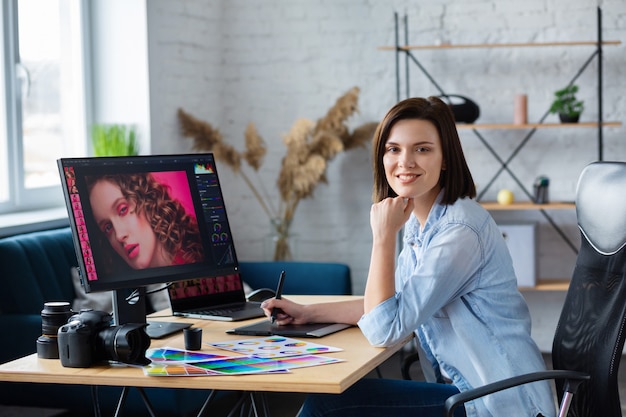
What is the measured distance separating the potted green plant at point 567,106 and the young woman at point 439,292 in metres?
2.62

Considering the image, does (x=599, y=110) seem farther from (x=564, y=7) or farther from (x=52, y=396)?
(x=52, y=396)

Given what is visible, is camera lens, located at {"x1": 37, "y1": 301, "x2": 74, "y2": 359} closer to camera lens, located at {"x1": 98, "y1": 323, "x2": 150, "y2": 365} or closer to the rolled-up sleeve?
camera lens, located at {"x1": 98, "y1": 323, "x2": 150, "y2": 365}

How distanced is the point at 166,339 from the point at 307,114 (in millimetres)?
3188

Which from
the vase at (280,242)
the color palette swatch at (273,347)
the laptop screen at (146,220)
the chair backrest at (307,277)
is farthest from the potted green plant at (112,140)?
the color palette swatch at (273,347)

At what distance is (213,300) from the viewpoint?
2.90 metres

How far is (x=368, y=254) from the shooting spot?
18.0ft

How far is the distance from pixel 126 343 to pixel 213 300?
816mm

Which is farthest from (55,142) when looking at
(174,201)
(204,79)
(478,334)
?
(478,334)

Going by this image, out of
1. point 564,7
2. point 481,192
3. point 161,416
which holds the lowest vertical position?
point 161,416

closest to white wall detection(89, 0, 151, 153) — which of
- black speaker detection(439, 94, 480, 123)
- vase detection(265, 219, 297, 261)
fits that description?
vase detection(265, 219, 297, 261)

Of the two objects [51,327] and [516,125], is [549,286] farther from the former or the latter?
[51,327]

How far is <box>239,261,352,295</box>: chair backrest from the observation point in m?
4.52

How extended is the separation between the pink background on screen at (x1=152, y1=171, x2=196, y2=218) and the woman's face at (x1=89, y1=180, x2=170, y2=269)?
127 mm

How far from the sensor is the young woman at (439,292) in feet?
7.32
